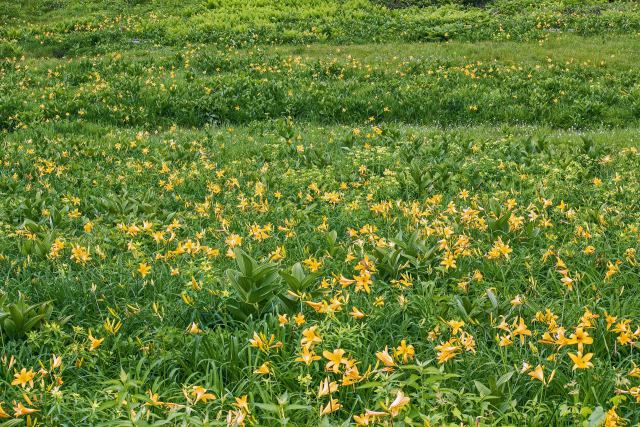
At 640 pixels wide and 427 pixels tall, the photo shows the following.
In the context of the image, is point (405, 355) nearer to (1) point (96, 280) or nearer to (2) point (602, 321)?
(2) point (602, 321)

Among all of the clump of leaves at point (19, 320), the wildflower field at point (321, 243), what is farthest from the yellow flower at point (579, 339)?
the clump of leaves at point (19, 320)

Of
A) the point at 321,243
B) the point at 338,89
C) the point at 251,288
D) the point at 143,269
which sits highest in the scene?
the point at 143,269

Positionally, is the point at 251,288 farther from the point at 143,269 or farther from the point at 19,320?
the point at 19,320

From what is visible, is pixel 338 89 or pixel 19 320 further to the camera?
pixel 338 89

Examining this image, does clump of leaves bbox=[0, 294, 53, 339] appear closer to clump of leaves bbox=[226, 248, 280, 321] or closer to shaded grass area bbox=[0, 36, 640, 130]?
clump of leaves bbox=[226, 248, 280, 321]

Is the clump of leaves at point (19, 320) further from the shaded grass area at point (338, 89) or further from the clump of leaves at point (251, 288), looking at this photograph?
the shaded grass area at point (338, 89)

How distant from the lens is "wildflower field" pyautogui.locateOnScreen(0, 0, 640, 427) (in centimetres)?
261

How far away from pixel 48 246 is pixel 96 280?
2.57ft

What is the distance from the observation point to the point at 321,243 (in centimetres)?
465

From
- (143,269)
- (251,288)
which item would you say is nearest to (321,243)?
(251,288)

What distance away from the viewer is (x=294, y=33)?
18.9 meters

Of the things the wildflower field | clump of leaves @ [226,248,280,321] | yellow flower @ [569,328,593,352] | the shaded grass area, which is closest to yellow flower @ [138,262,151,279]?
the wildflower field

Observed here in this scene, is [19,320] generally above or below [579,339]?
below

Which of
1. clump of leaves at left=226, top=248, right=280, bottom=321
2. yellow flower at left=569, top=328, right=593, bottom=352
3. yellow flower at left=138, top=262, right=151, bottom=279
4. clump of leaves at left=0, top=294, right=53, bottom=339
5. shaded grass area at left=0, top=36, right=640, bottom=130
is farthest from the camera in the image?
shaded grass area at left=0, top=36, right=640, bottom=130
